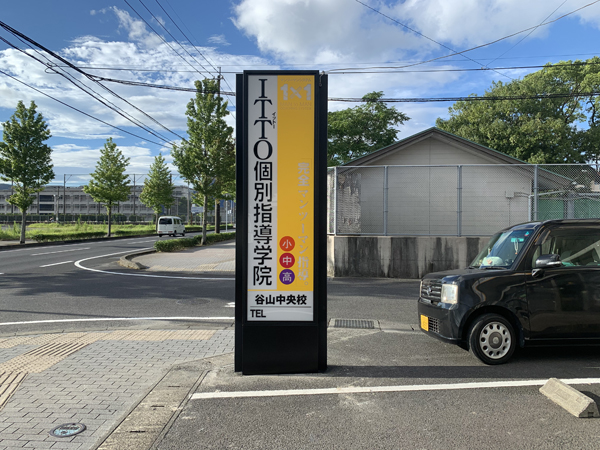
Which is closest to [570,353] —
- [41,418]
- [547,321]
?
[547,321]

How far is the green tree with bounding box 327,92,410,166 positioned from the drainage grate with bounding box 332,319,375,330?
33003 mm

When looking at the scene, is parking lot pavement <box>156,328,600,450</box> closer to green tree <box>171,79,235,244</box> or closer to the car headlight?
the car headlight

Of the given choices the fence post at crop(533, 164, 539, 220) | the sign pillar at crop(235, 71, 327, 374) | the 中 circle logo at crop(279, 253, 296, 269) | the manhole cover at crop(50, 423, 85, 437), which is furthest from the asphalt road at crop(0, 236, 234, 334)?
the fence post at crop(533, 164, 539, 220)

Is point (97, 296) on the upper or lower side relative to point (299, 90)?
lower

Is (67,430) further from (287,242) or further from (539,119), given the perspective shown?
(539,119)

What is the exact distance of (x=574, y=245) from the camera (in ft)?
17.8

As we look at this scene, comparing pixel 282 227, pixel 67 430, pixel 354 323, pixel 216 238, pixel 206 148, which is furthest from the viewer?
pixel 216 238

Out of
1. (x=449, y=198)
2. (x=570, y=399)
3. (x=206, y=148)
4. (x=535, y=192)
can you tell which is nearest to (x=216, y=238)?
(x=206, y=148)

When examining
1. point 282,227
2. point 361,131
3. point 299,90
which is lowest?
point 282,227

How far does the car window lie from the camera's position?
537 centimetres

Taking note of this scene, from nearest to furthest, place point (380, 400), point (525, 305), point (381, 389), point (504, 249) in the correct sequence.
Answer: point (380, 400)
point (381, 389)
point (525, 305)
point (504, 249)

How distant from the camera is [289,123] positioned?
483 centimetres

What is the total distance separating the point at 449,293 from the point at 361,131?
119ft

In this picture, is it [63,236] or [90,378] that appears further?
[63,236]
